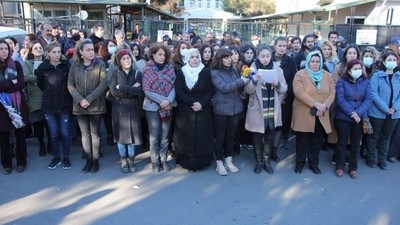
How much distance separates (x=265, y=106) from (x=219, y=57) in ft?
3.29

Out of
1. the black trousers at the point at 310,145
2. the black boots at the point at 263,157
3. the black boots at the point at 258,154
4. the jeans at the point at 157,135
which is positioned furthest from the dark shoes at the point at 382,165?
the jeans at the point at 157,135

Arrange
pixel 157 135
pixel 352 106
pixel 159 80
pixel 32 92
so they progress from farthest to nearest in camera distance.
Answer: pixel 32 92
pixel 157 135
pixel 352 106
pixel 159 80

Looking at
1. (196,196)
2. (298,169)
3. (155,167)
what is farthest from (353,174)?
(155,167)

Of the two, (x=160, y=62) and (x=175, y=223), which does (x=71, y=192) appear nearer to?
(x=175, y=223)

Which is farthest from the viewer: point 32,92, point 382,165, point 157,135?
point 32,92

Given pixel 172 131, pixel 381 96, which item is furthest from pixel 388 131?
pixel 172 131

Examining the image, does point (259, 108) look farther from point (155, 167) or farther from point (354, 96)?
point (155, 167)

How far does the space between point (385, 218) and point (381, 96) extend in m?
2.13

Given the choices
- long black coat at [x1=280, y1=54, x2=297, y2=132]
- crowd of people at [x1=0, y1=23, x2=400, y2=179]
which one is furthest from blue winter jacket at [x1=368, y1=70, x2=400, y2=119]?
long black coat at [x1=280, y1=54, x2=297, y2=132]

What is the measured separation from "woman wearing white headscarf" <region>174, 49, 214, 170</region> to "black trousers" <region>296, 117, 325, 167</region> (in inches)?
53.3

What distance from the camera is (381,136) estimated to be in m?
5.69

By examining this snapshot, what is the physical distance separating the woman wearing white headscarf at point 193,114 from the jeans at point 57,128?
167 cm

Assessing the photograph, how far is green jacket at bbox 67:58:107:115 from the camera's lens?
507cm

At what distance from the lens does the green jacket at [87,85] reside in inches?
200
